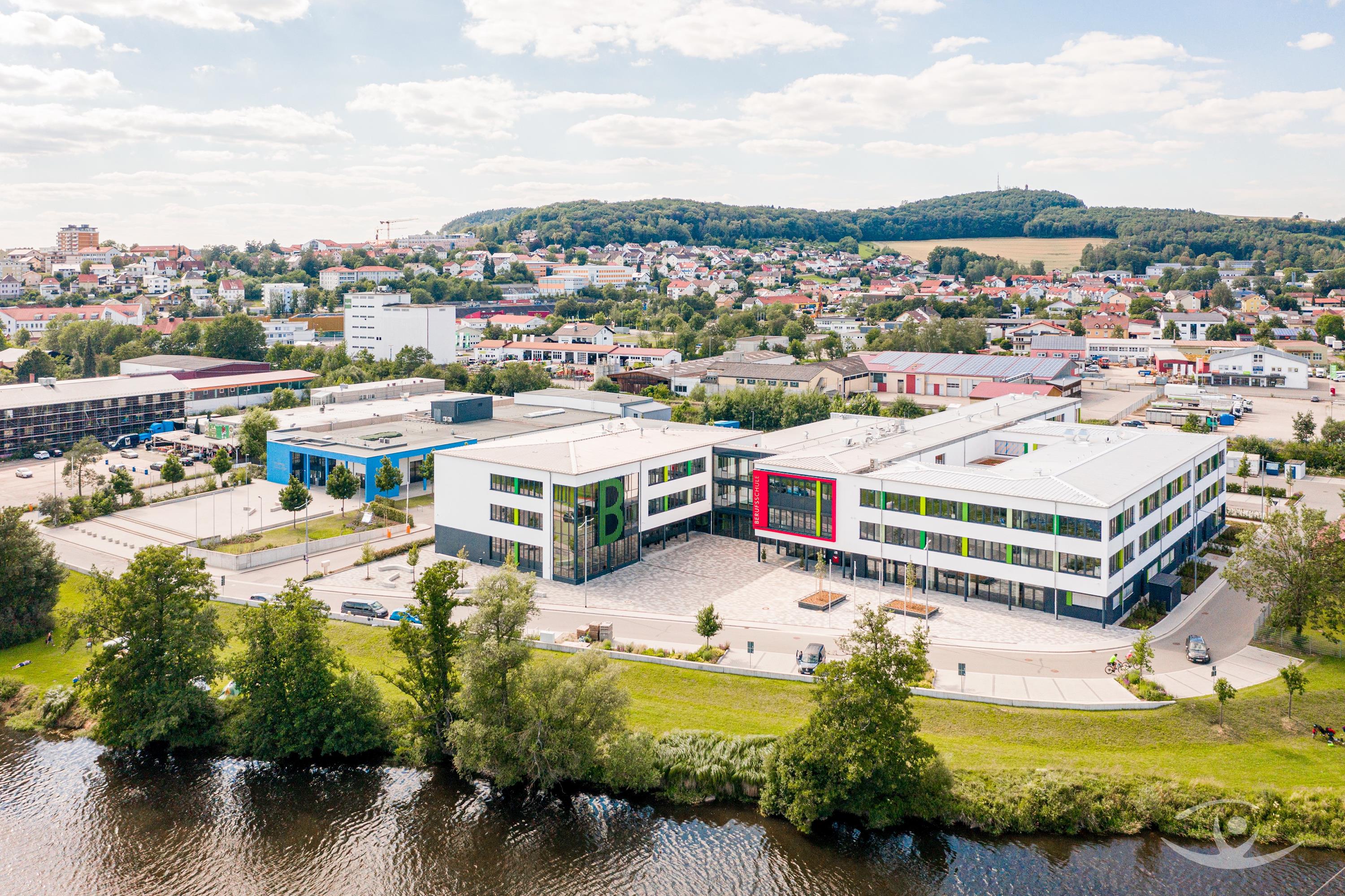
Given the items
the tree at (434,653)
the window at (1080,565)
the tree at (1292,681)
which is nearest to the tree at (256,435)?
the tree at (434,653)

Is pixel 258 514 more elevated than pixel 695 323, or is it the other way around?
pixel 695 323

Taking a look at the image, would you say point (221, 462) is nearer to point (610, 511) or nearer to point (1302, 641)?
point (610, 511)

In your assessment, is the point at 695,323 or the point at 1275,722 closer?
the point at 1275,722

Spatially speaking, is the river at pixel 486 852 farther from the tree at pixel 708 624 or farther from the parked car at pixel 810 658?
the tree at pixel 708 624

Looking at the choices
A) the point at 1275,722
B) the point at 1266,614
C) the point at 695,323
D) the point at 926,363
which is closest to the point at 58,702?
the point at 1275,722

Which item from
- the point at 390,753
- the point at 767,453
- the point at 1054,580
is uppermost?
the point at 767,453

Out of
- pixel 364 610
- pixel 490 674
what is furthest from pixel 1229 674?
pixel 364 610

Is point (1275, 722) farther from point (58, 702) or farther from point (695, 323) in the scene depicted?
point (695, 323)
